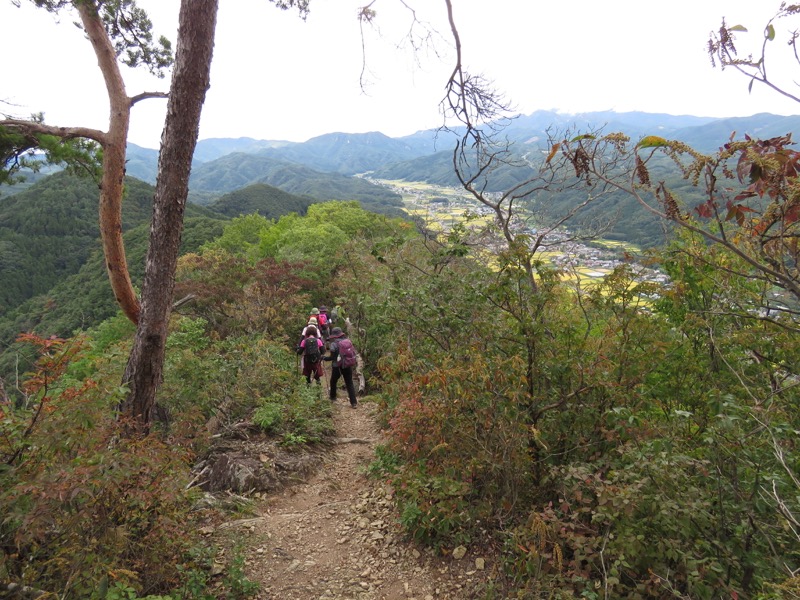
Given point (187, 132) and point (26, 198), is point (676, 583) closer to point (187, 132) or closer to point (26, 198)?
point (187, 132)

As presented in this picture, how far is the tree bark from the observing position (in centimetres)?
388

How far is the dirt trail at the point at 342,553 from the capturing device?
342 cm

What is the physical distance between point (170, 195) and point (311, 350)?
4090mm

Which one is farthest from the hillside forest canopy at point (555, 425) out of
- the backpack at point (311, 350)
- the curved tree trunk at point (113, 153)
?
the backpack at point (311, 350)

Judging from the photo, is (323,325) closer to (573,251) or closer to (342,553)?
(573,251)

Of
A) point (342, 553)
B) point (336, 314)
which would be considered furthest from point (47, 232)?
point (342, 553)

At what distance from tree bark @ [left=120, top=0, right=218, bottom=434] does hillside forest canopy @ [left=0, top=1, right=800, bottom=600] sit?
0.11 feet

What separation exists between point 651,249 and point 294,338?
10.3 meters

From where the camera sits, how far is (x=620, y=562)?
242 cm

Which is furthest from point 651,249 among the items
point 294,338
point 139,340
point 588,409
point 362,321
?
point 294,338

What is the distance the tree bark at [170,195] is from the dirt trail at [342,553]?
1.66 metres

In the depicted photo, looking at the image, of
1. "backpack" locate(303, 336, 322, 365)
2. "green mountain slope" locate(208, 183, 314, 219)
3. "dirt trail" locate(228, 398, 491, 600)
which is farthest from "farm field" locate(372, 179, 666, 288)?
"green mountain slope" locate(208, 183, 314, 219)

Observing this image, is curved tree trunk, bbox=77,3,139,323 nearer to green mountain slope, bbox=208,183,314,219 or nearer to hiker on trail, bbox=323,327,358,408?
hiker on trail, bbox=323,327,358,408

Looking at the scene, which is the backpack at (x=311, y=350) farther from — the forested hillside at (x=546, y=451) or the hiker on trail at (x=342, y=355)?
the forested hillside at (x=546, y=451)
